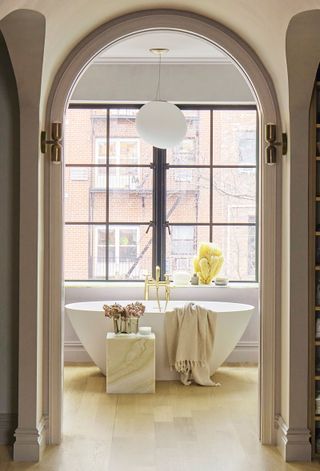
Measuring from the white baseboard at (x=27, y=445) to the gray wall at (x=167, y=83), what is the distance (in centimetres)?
396

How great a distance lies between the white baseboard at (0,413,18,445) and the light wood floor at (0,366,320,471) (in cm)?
11

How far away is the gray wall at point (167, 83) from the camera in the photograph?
297 inches

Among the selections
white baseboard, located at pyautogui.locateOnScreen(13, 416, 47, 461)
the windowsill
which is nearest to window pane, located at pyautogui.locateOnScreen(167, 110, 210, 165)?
the windowsill

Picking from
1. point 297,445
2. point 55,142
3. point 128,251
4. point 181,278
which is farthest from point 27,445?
point 128,251

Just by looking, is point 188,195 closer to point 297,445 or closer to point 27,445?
point 297,445

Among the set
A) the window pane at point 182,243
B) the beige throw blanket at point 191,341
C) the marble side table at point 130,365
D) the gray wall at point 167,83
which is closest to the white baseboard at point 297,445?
the marble side table at point 130,365

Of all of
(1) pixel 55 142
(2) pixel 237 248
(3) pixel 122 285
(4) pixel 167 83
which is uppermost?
(4) pixel 167 83

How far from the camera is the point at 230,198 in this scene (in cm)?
783

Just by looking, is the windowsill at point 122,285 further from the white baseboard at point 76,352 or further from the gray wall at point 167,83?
the gray wall at point 167,83

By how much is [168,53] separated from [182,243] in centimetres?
182

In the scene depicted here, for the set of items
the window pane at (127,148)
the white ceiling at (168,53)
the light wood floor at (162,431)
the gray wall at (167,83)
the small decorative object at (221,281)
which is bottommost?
the light wood floor at (162,431)

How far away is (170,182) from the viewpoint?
7.84 meters

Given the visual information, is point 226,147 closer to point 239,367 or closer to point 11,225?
point 239,367

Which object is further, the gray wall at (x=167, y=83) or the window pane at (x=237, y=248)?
the window pane at (x=237, y=248)
